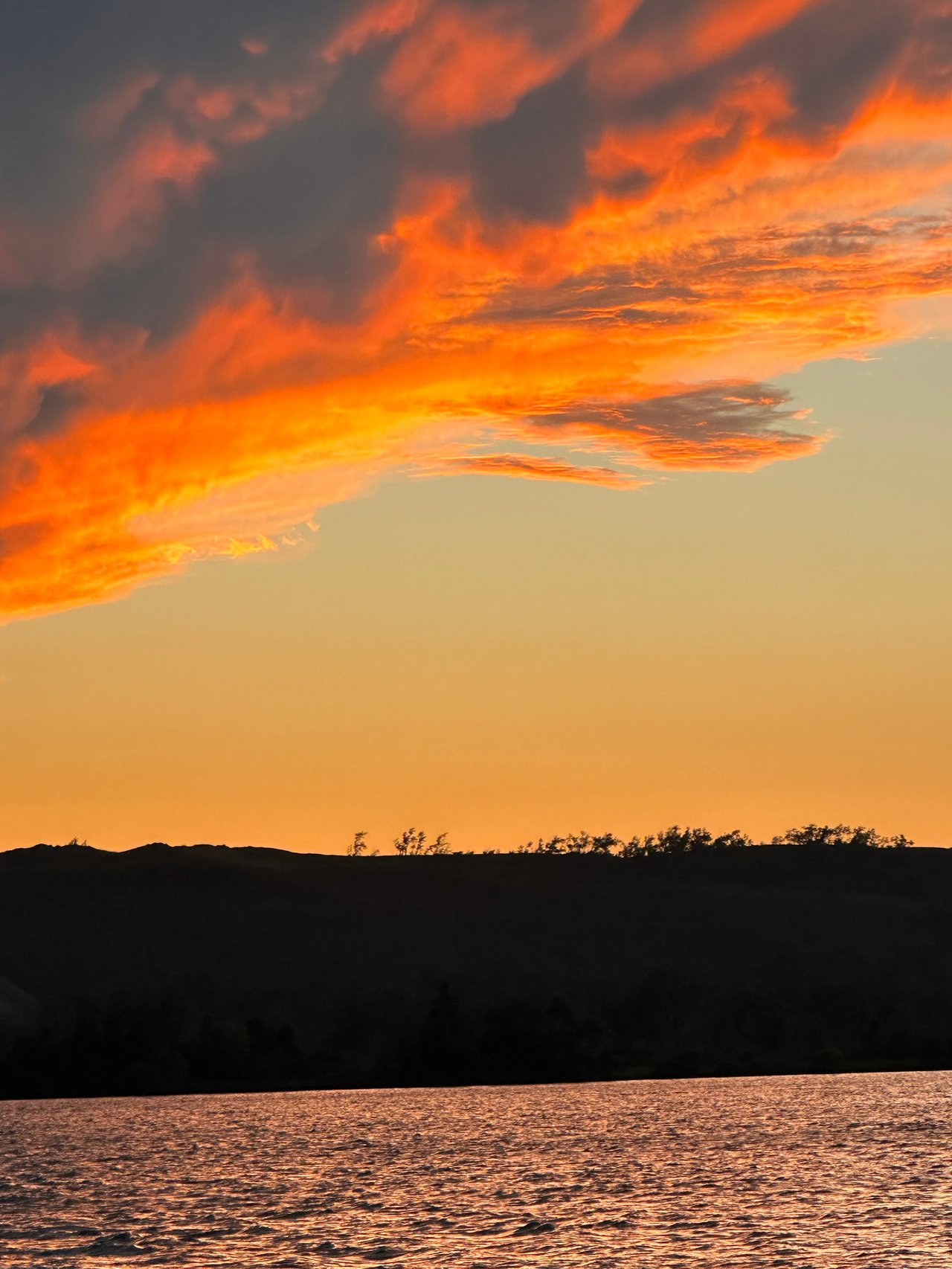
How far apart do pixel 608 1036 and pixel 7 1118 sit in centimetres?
5752

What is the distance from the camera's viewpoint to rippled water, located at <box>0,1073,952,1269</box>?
77.2 m

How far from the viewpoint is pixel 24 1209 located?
94938 millimetres

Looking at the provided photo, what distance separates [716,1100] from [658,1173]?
6180 centimetres

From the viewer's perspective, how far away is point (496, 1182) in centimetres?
10588

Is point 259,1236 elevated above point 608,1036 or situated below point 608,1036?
below

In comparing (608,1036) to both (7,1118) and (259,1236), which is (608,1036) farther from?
(259,1236)

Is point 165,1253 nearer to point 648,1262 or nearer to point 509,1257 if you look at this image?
point 509,1257

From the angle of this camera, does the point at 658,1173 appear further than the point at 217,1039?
No

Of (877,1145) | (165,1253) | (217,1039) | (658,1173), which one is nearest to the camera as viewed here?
(165,1253)

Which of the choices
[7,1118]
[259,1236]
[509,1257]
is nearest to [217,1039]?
[7,1118]

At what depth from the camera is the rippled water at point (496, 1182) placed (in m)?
77.2

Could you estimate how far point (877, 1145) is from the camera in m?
122

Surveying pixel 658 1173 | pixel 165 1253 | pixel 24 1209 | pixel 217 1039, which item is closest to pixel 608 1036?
pixel 217 1039

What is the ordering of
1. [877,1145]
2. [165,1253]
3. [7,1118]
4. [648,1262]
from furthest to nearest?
[7,1118] → [877,1145] → [165,1253] → [648,1262]
